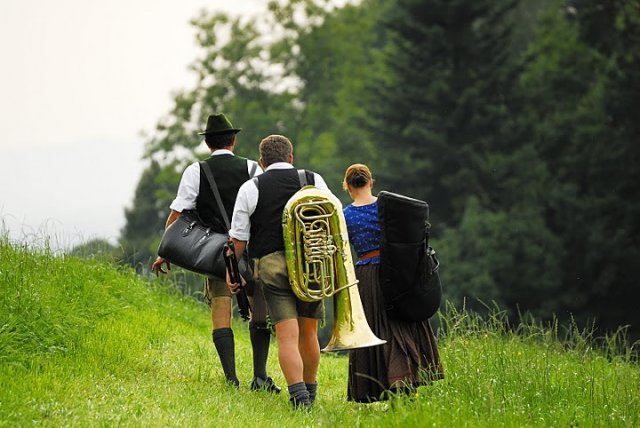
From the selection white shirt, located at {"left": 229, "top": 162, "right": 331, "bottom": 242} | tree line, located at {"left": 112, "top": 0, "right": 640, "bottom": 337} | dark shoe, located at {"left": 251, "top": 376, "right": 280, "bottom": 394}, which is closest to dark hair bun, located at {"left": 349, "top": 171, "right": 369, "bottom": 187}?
white shirt, located at {"left": 229, "top": 162, "right": 331, "bottom": 242}

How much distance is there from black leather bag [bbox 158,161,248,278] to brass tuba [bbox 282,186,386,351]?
0.65 m

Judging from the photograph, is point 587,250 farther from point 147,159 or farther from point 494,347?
point 494,347

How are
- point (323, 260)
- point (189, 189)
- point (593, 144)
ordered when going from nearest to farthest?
1. point (323, 260)
2. point (189, 189)
3. point (593, 144)

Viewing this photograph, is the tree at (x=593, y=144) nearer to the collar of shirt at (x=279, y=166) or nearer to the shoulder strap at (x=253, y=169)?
the shoulder strap at (x=253, y=169)

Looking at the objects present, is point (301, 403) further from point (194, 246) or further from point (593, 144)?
point (593, 144)

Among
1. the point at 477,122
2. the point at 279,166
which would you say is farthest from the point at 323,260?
the point at 477,122

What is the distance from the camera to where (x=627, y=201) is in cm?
3234

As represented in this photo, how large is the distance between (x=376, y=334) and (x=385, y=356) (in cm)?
18

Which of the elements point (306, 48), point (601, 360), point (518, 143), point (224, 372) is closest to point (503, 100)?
point (518, 143)

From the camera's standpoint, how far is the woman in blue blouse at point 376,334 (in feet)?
29.0

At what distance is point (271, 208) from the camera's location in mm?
8508

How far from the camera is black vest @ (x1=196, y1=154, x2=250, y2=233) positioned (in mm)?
9195

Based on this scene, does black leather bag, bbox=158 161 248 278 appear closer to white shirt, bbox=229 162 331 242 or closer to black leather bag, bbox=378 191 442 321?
white shirt, bbox=229 162 331 242

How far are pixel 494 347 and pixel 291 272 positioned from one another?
2173 millimetres
